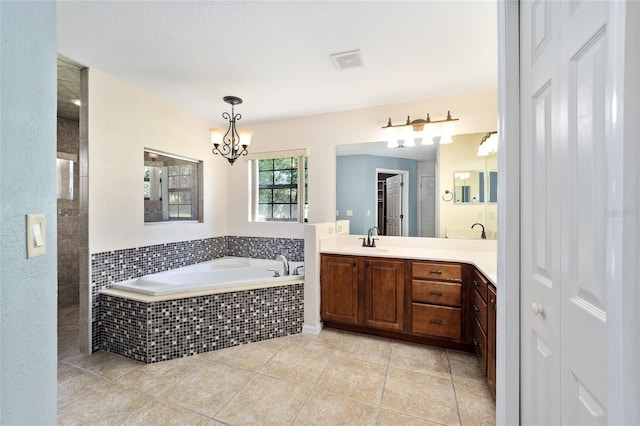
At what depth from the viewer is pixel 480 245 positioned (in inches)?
112

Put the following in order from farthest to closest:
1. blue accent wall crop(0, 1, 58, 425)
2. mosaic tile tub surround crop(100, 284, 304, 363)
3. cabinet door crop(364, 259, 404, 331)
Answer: cabinet door crop(364, 259, 404, 331) < mosaic tile tub surround crop(100, 284, 304, 363) < blue accent wall crop(0, 1, 58, 425)

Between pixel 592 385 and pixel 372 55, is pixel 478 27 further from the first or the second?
pixel 592 385

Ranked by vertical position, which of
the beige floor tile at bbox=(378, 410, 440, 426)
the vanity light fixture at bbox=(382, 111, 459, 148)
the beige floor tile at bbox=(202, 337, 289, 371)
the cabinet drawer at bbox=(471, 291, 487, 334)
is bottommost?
the beige floor tile at bbox=(378, 410, 440, 426)

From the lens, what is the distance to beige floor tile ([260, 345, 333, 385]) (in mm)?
2098

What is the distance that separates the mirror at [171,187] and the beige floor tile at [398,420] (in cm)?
288

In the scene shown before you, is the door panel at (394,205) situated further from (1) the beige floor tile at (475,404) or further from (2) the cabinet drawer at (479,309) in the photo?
(1) the beige floor tile at (475,404)

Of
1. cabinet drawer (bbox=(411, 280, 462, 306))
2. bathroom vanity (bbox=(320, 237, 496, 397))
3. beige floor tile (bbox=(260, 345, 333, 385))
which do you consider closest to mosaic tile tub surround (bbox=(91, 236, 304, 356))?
bathroom vanity (bbox=(320, 237, 496, 397))

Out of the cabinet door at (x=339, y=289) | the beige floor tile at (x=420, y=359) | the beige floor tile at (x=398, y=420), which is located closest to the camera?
the beige floor tile at (x=398, y=420)

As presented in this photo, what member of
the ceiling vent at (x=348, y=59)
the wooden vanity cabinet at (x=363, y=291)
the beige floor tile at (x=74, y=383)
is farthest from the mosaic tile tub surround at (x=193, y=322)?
the ceiling vent at (x=348, y=59)

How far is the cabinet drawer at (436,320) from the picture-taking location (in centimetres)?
240

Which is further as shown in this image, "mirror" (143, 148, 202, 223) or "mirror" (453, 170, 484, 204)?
"mirror" (143, 148, 202, 223)

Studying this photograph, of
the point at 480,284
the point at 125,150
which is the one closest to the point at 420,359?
the point at 480,284

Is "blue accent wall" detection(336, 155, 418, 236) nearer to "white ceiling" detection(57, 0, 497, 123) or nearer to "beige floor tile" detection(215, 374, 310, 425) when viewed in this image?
"white ceiling" detection(57, 0, 497, 123)

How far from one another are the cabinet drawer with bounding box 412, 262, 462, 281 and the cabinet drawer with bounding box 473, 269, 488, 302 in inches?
6.4
